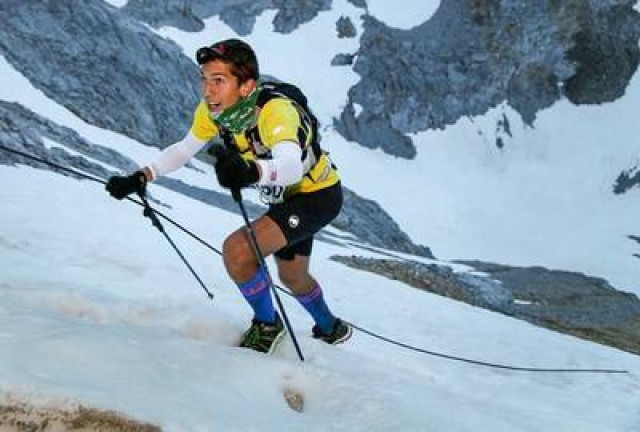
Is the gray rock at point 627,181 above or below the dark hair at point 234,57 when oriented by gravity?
above

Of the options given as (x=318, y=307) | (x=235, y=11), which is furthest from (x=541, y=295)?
(x=235, y=11)

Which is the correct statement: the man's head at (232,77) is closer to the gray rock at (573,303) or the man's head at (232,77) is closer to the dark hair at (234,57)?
the dark hair at (234,57)

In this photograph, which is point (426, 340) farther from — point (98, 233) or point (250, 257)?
point (250, 257)

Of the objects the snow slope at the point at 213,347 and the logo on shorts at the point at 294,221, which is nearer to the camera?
the snow slope at the point at 213,347

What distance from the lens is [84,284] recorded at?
8164 mm

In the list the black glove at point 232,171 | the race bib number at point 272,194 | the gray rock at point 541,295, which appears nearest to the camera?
the black glove at point 232,171

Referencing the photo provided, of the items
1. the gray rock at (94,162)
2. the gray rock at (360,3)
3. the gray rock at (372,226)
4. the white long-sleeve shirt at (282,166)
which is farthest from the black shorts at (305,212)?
the gray rock at (360,3)

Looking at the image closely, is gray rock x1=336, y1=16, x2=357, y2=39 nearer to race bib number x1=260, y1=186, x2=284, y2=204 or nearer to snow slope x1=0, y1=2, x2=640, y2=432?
Answer: snow slope x1=0, y1=2, x2=640, y2=432

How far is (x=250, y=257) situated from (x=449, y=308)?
1252cm

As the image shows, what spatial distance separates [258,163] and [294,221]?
3.85 ft

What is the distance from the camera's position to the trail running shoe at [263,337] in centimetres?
647

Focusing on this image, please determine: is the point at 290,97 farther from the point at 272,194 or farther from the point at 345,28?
the point at 345,28

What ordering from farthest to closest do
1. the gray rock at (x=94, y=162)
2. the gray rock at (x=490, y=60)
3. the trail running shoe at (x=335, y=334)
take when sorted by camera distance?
the gray rock at (x=490, y=60), the gray rock at (x=94, y=162), the trail running shoe at (x=335, y=334)

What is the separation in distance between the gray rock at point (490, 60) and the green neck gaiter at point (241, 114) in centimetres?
6664
